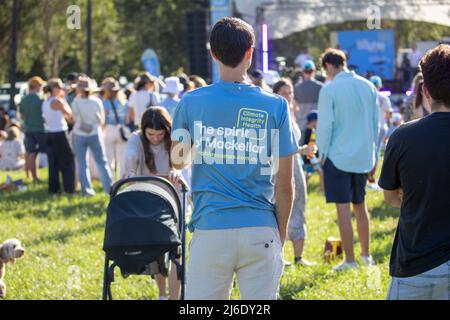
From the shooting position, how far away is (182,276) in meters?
6.07

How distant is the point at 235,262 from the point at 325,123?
3.78 m

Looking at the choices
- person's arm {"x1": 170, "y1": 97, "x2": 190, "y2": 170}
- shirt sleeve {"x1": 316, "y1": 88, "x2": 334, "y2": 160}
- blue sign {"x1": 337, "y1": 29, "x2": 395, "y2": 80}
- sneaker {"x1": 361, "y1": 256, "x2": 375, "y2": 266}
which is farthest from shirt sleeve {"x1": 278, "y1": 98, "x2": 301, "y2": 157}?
blue sign {"x1": 337, "y1": 29, "x2": 395, "y2": 80}

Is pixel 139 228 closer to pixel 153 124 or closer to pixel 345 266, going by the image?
pixel 153 124

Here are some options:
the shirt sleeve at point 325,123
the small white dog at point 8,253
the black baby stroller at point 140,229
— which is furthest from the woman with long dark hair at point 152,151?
the shirt sleeve at point 325,123

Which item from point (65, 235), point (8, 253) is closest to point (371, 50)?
point (65, 235)

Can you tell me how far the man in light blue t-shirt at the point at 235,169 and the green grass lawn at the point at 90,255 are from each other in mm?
2837

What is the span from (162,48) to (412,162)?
4639 centimetres

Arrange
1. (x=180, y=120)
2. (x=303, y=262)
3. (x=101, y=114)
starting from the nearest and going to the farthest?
(x=180, y=120), (x=303, y=262), (x=101, y=114)

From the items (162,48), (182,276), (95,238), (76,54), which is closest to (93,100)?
(95,238)

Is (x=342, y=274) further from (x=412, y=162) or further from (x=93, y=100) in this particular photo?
(x=93, y=100)

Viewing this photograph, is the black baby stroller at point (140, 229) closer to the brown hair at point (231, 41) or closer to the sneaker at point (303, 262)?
the brown hair at point (231, 41)

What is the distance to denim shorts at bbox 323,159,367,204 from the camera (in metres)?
7.88

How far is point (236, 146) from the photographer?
4191mm

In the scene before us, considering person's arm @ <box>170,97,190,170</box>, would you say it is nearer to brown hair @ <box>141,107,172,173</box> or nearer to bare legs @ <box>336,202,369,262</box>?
brown hair @ <box>141,107,172,173</box>
